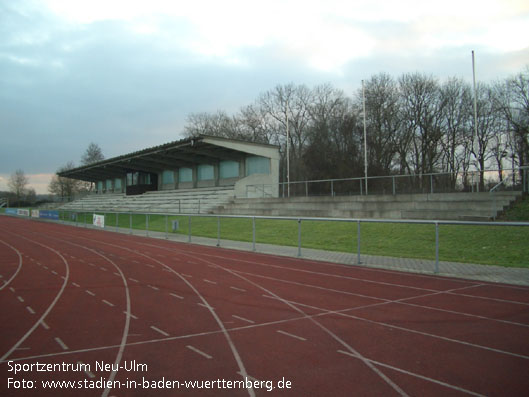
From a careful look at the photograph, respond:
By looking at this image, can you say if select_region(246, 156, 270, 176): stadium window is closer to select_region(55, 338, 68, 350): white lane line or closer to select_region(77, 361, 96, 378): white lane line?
select_region(55, 338, 68, 350): white lane line

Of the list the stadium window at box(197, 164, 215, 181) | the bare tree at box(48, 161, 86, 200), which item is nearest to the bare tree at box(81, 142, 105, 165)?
the bare tree at box(48, 161, 86, 200)

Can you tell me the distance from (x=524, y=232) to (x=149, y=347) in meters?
14.6

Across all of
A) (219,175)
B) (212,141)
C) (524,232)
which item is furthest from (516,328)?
(219,175)

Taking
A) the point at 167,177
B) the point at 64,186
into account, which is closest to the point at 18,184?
the point at 64,186

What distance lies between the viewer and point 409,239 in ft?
53.8

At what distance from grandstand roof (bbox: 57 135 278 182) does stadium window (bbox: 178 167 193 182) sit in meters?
0.80

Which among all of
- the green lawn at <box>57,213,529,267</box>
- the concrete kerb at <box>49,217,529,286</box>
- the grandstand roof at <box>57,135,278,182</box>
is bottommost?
the concrete kerb at <box>49,217,529,286</box>

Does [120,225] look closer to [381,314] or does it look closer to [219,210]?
[219,210]

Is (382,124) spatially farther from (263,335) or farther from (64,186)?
(64,186)

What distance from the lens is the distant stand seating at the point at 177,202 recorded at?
1348 inches

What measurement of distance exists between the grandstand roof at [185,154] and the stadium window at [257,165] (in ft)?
2.51

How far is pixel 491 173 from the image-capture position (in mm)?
20172

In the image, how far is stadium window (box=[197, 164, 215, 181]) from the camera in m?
43.7

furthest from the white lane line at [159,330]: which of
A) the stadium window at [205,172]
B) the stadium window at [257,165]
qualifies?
the stadium window at [205,172]
